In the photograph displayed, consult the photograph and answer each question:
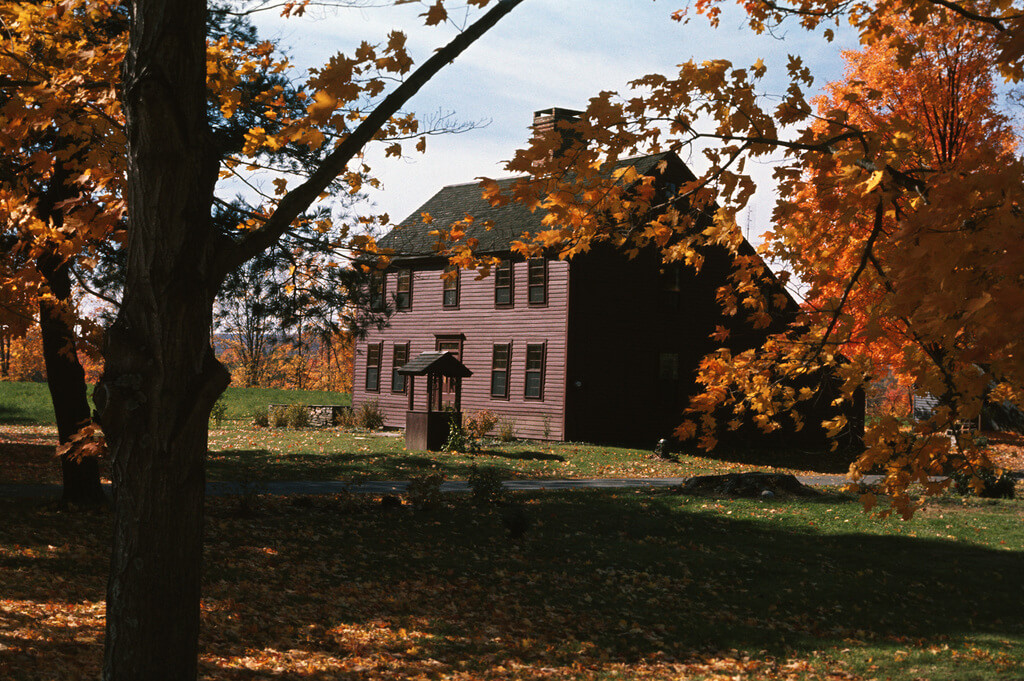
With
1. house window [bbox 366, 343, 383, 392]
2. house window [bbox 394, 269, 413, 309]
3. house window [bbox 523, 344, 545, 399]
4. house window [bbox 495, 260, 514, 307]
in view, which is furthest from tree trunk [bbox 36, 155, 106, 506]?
house window [bbox 366, 343, 383, 392]

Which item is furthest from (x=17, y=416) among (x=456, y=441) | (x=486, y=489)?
(x=486, y=489)

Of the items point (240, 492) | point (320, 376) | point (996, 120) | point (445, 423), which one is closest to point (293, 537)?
point (240, 492)

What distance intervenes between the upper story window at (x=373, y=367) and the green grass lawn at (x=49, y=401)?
17.8 feet

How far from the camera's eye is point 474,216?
86.3 feet

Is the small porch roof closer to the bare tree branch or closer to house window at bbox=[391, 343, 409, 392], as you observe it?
house window at bbox=[391, 343, 409, 392]

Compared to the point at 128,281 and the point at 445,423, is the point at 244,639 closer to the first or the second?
the point at 128,281

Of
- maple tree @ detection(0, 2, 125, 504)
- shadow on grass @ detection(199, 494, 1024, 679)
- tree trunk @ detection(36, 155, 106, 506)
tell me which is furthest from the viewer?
tree trunk @ detection(36, 155, 106, 506)

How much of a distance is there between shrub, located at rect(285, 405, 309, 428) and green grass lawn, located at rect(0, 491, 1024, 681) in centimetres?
1980

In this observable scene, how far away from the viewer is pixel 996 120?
18719mm

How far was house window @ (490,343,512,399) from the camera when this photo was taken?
29.5 meters

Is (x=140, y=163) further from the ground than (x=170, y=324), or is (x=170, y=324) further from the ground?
(x=140, y=163)

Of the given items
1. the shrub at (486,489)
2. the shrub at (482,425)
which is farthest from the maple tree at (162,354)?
the shrub at (482,425)

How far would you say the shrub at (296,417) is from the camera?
3278cm

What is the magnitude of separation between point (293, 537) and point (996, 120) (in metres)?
17.6
